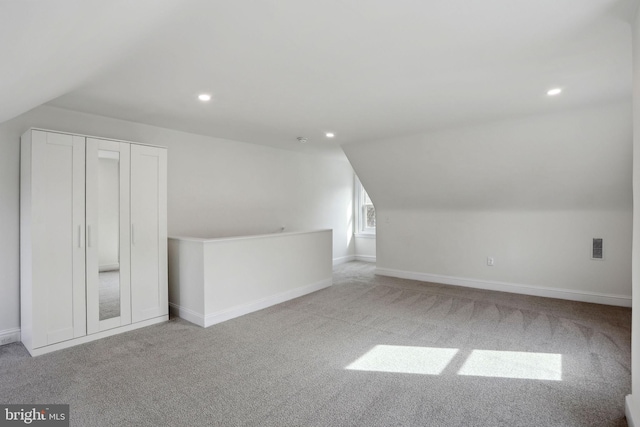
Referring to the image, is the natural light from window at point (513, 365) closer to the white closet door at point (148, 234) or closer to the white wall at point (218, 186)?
the white closet door at point (148, 234)

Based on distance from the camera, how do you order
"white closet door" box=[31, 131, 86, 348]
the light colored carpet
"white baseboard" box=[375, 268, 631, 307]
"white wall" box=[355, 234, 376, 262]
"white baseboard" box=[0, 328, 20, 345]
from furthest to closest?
1. "white wall" box=[355, 234, 376, 262]
2. "white baseboard" box=[375, 268, 631, 307]
3. "white baseboard" box=[0, 328, 20, 345]
4. "white closet door" box=[31, 131, 86, 348]
5. the light colored carpet

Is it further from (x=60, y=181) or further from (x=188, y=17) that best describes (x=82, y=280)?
(x=188, y=17)

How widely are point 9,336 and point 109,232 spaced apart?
4.27 feet

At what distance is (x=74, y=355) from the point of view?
9.05 ft

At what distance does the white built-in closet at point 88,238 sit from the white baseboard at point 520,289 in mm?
3973

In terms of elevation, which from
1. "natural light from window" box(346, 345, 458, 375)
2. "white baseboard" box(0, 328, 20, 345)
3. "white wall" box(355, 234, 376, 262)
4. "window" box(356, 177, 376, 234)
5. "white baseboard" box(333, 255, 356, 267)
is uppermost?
"window" box(356, 177, 376, 234)

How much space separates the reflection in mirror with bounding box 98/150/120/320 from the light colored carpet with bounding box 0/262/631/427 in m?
0.40

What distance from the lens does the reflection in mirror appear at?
3166 millimetres

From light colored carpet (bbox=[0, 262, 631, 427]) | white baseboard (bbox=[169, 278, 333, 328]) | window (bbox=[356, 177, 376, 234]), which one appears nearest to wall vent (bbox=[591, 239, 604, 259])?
light colored carpet (bbox=[0, 262, 631, 427])

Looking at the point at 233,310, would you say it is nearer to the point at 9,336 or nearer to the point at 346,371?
the point at 346,371

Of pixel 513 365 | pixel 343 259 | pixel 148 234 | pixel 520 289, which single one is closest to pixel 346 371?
pixel 513 365

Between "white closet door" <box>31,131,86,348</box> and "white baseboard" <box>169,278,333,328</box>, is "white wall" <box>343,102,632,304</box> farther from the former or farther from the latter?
"white closet door" <box>31,131,86,348</box>

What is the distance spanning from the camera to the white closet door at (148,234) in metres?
3.38

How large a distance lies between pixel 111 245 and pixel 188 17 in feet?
8.09
